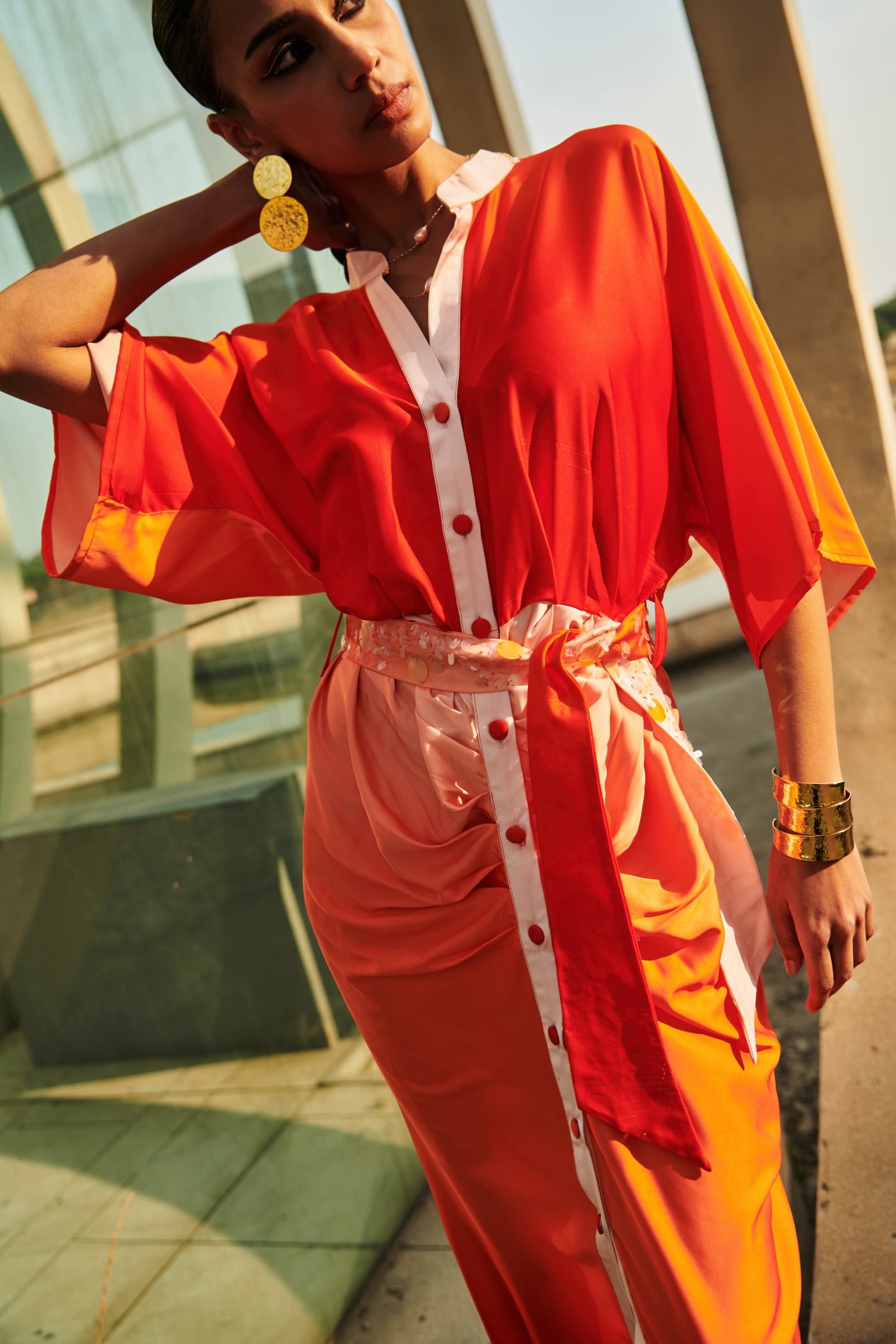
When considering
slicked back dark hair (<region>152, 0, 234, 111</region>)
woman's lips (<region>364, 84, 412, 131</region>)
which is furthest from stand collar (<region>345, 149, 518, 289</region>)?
slicked back dark hair (<region>152, 0, 234, 111</region>)

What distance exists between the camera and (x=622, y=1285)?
133 centimetres

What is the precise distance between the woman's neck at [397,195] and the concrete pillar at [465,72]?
178cm

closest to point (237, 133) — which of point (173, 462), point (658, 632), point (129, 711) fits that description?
point (173, 462)

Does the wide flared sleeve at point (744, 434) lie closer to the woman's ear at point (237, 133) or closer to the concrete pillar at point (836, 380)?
the woman's ear at point (237, 133)

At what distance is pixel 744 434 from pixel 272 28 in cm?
68

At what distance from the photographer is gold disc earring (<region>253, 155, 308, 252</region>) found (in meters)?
1.41

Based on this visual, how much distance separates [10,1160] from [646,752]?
45.3 inches

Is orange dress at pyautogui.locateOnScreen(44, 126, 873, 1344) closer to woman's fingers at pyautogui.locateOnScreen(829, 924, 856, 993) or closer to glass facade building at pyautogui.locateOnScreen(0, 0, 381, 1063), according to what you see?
woman's fingers at pyautogui.locateOnScreen(829, 924, 856, 993)

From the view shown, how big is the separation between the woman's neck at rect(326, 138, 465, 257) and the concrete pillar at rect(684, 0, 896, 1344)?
118cm

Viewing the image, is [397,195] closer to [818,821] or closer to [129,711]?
[818,821]

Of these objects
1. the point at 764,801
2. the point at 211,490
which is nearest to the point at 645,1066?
the point at 211,490

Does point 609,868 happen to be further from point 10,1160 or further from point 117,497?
point 10,1160

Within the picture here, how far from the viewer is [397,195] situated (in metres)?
1.44

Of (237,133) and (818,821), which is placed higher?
(237,133)
